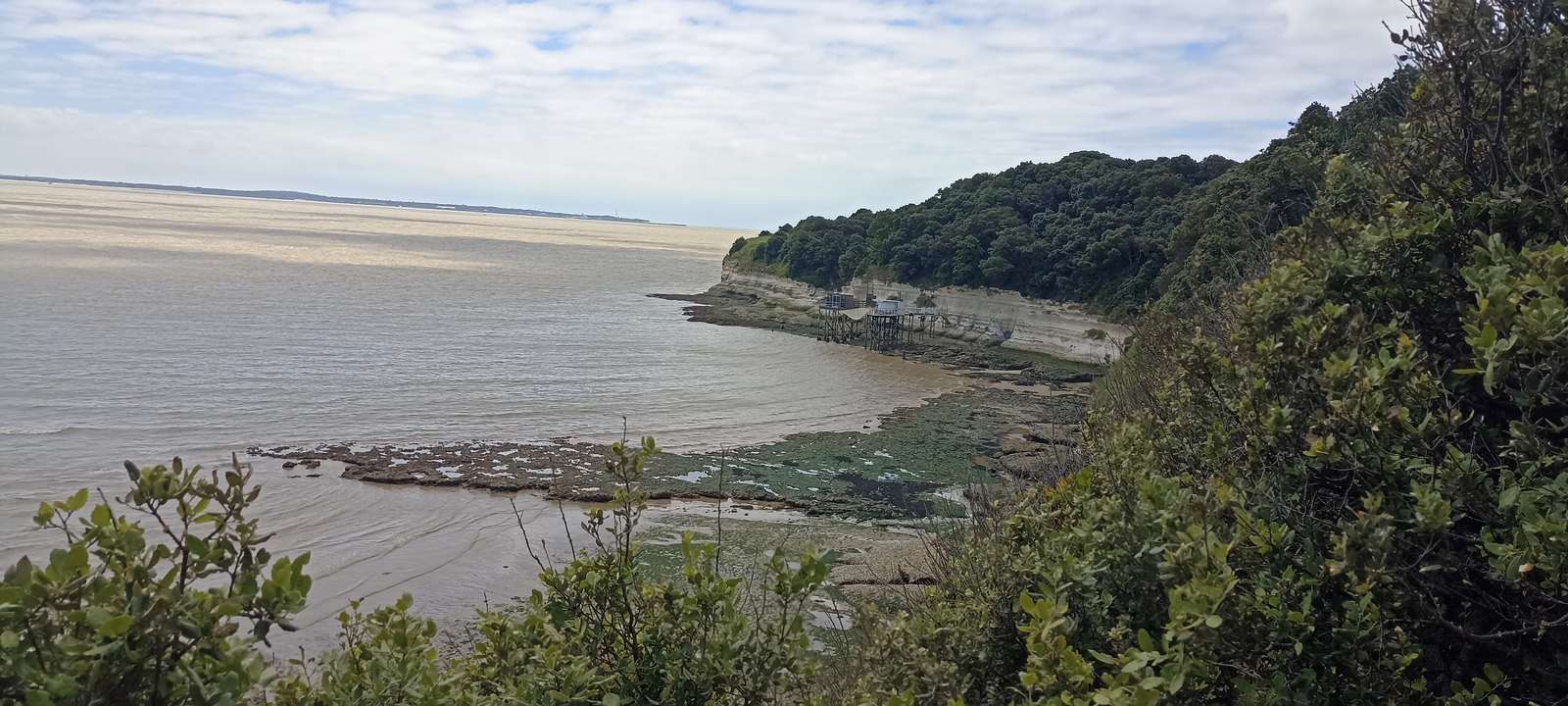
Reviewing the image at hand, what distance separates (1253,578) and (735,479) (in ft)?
67.5

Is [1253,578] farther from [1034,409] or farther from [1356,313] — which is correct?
[1034,409]

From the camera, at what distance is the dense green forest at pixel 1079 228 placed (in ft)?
106

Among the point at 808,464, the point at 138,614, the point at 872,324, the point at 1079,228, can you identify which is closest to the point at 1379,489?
the point at 138,614

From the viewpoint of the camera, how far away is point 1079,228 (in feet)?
172

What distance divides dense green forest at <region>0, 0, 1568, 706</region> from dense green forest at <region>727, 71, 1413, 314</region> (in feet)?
78.9

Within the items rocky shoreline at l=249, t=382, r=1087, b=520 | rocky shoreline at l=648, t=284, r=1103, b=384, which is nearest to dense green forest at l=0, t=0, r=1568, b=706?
rocky shoreline at l=249, t=382, r=1087, b=520

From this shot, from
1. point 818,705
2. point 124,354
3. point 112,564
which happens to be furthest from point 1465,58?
point 124,354

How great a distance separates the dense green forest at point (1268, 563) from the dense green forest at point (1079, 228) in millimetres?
24059

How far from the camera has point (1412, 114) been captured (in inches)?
188

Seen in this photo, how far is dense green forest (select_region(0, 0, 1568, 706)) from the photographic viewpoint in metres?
2.29

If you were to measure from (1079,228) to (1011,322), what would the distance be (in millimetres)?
6487

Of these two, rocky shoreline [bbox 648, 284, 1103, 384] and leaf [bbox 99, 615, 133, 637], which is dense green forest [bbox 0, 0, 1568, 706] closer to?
leaf [bbox 99, 615, 133, 637]

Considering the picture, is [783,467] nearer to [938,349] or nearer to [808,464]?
[808,464]

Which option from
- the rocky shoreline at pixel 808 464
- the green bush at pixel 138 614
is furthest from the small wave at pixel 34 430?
the green bush at pixel 138 614
